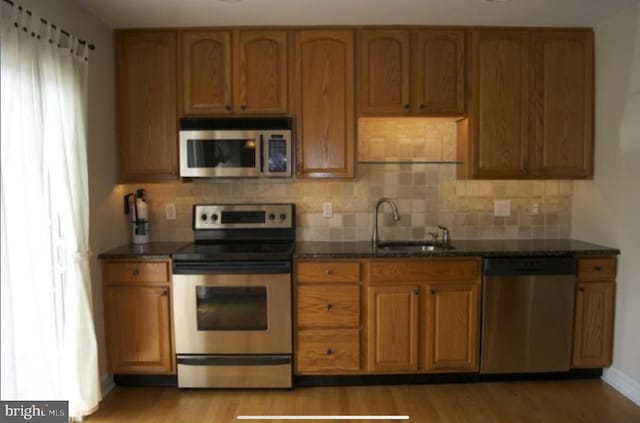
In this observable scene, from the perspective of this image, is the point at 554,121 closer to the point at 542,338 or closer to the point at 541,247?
the point at 541,247

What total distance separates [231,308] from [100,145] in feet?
4.43

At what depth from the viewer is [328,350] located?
8.39ft

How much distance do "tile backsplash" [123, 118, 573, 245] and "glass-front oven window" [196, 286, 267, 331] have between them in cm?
68

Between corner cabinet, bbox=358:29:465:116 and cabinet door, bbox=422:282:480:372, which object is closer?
cabinet door, bbox=422:282:480:372

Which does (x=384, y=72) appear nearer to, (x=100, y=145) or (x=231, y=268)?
(x=231, y=268)

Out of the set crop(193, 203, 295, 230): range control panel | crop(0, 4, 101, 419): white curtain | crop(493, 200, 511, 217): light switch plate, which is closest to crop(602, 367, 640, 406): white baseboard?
crop(493, 200, 511, 217): light switch plate

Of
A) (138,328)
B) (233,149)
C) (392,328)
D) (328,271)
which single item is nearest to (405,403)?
(392,328)

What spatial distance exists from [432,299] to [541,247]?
84 cm

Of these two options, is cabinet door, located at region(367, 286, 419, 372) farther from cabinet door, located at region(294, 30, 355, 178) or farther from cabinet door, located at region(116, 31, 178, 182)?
cabinet door, located at region(116, 31, 178, 182)

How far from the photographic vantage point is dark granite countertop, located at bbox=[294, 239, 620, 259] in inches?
99.7

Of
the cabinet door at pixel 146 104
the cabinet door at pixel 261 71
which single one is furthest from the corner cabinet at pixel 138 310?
the cabinet door at pixel 261 71

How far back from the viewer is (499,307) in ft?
8.36

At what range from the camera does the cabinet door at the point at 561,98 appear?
2.75 m

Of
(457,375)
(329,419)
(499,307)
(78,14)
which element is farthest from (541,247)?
(78,14)
